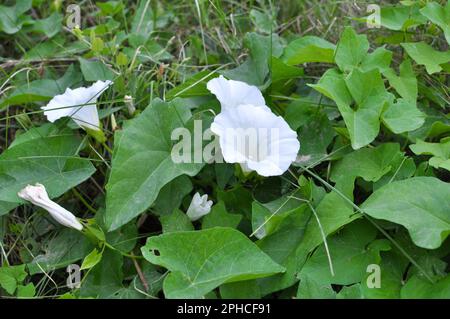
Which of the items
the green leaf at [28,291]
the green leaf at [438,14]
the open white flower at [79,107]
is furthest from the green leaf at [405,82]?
the green leaf at [28,291]

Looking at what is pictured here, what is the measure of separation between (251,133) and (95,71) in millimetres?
542

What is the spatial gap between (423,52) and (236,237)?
66 centimetres

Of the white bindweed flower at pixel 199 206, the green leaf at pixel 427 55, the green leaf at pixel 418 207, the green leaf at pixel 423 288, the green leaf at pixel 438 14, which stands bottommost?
the green leaf at pixel 423 288

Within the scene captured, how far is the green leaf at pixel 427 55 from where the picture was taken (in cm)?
145

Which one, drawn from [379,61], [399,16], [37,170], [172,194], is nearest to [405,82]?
[379,61]

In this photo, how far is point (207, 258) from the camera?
3.84 ft

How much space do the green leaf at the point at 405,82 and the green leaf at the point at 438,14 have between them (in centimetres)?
11

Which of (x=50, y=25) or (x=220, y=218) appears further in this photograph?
(x=50, y=25)

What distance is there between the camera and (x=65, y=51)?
1.77 meters

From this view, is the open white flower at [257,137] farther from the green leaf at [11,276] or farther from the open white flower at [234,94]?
the green leaf at [11,276]

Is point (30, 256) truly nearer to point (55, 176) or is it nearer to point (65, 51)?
point (55, 176)

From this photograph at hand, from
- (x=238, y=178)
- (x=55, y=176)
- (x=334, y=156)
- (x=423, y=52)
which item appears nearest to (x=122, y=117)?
(x=55, y=176)

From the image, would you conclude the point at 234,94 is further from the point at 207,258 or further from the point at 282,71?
the point at 207,258
